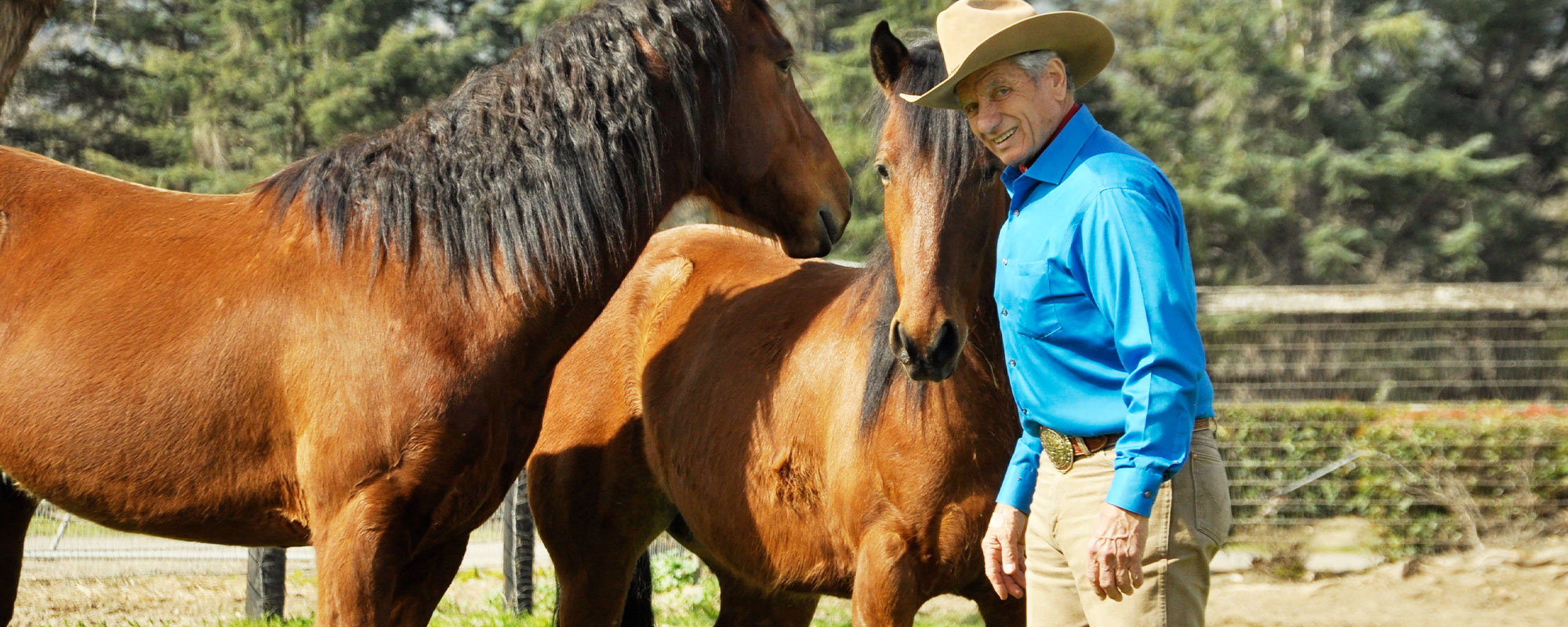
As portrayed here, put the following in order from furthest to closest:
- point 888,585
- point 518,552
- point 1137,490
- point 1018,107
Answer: point 518,552 → point 888,585 → point 1018,107 → point 1137,490

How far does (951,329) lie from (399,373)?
4.34 feet

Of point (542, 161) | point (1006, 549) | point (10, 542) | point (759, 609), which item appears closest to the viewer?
point (1006, 549)

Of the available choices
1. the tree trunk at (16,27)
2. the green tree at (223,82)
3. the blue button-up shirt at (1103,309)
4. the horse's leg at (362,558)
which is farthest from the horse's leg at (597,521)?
the green tree at (223,82)

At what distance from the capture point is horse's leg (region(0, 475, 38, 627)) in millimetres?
3709

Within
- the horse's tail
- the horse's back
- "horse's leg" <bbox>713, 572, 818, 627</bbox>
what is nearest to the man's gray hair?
the horse's back

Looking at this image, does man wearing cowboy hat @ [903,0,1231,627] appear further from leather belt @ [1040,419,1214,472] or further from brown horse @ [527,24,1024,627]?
brown horse @ [527,24,1024,627]

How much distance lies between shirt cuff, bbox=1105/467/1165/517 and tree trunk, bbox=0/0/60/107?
4978 millimetres

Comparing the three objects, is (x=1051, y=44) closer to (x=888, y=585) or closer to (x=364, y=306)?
(x=888, y=585)

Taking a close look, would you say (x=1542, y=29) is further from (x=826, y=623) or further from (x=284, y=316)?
(x=284, y=316)

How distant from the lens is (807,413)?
11.0 ft

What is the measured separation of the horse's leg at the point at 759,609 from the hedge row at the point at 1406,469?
14.3 ft

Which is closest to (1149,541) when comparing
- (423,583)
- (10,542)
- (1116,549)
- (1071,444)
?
(1116,549)

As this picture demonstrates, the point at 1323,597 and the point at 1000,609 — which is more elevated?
the point at 1000,609

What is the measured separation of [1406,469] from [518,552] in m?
6.09
